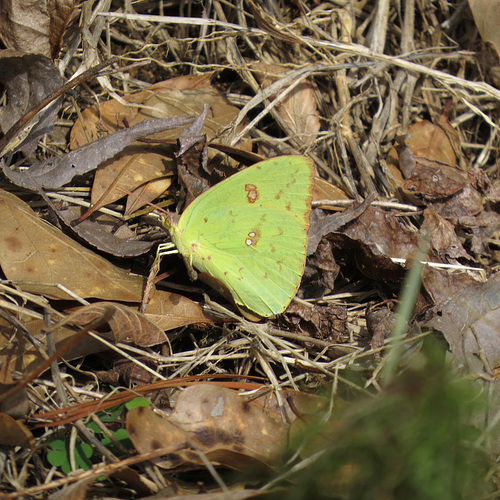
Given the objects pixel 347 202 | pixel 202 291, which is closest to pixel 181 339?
Result: pixel 202 291

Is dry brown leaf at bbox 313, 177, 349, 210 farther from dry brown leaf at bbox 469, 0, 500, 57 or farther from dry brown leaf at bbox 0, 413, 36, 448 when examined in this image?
dry brown leaf at bbox 0, 413, 36, 448

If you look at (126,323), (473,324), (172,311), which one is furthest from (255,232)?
(473,324)

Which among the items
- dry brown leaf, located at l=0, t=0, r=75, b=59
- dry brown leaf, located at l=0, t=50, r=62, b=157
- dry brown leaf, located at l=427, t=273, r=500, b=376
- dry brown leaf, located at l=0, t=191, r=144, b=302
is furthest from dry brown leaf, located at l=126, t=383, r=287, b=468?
dry brown leaf, located at l=0, t=0, r=75, b=59

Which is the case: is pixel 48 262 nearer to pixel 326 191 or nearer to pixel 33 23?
pixel 33 23

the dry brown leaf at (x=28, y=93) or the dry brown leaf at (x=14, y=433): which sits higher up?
the dry brown leaf at (x=28, y=93)

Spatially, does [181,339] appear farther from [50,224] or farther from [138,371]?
[50,224]

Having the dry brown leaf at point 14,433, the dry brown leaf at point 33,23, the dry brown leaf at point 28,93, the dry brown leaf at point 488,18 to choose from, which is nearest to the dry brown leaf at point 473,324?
the dry brown leaf at point 14,433

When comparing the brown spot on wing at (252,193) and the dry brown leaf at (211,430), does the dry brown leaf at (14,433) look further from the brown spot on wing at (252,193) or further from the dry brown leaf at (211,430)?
the brown spot on wing at (252,193)
